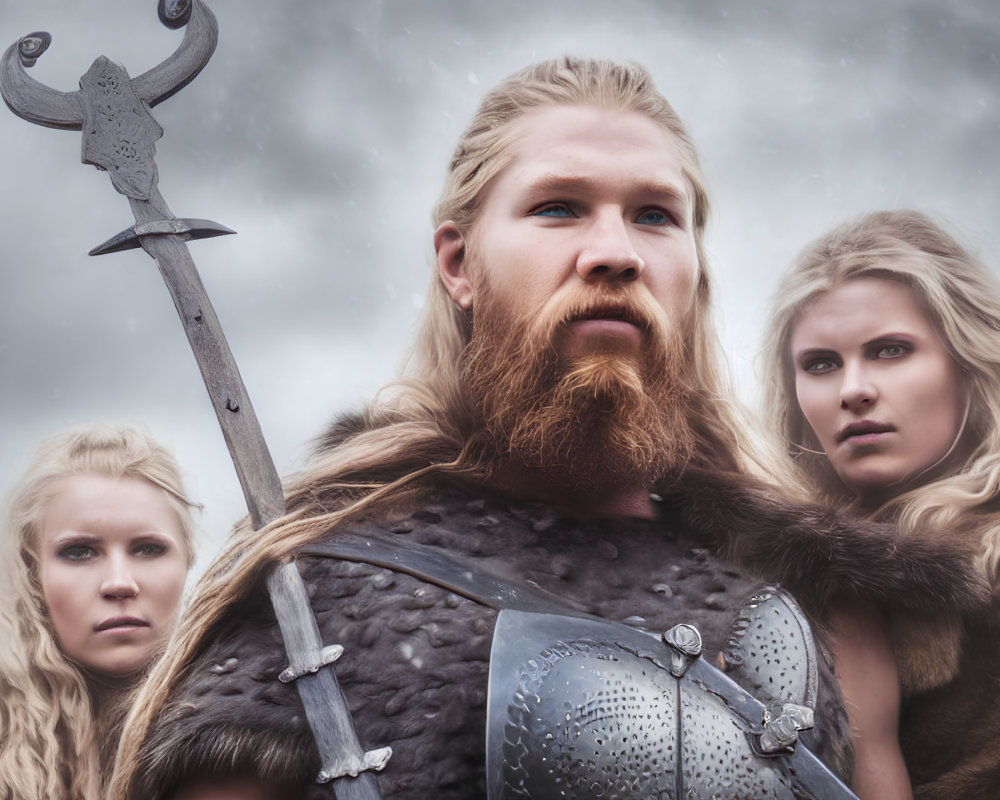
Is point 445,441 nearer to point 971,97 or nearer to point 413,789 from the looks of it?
point 413,789

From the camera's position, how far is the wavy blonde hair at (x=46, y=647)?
252cm

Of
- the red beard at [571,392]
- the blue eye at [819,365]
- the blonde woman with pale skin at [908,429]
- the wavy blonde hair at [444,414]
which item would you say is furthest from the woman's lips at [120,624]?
the blue eye at [819,365]

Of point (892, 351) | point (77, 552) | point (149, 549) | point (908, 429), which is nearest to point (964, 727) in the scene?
point (908, 429)

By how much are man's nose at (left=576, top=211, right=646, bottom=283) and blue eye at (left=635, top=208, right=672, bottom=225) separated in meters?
0.08

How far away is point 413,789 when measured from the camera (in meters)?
2.10

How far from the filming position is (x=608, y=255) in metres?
2.49

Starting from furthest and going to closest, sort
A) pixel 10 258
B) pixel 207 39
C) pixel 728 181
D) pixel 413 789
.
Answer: pixel 728 181
pixel 10 258
pixel 207 39
pixel 413 789

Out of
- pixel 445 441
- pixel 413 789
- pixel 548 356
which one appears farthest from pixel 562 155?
pixel 413 789

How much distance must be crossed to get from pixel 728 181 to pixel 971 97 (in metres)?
0.72

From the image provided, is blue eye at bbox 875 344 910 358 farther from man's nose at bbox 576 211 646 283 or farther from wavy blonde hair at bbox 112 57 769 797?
man's nose at bbox 576 211 646 283

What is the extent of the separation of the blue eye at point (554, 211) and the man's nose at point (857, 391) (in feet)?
2.62

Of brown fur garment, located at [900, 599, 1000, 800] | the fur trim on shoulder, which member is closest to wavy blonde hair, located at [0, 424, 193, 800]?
the fur trim on shoulder

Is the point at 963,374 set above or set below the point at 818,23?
below

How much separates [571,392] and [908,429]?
87 centimetres
